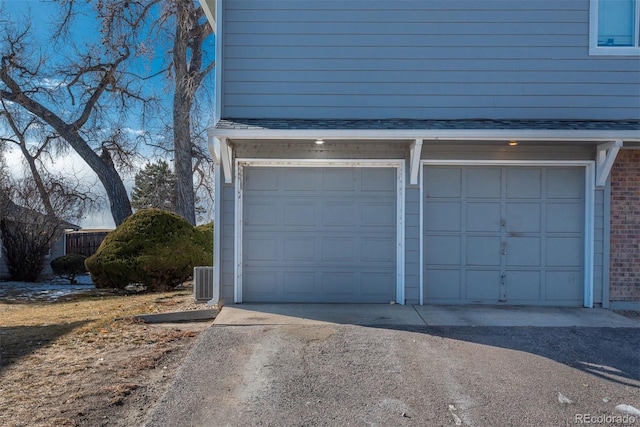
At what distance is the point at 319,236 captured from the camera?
20.8 ft

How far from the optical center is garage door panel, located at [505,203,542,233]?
250 inches

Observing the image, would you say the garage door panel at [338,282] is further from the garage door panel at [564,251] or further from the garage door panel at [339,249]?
the garage door panel at [564,251]

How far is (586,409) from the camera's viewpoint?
10.5ft

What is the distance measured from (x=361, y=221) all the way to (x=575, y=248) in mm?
3314

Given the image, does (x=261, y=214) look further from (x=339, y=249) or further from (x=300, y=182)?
(x=339, y=249)

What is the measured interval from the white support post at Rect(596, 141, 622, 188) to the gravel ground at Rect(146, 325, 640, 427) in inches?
92.3

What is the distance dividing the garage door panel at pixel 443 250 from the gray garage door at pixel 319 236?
56 cm

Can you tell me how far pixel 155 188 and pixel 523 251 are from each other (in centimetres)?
2433

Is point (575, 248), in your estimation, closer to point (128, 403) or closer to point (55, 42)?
point (128, 403)

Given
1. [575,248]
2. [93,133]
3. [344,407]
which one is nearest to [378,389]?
[344,407]

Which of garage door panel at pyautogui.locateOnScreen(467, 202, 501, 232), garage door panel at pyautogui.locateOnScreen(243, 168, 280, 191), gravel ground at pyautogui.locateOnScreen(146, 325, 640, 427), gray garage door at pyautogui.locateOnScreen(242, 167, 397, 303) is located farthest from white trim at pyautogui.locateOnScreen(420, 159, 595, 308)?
garage door panel at pyautogui.locateOnScreen(243, 168, 280, 191)

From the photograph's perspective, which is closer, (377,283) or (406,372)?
(406,372)

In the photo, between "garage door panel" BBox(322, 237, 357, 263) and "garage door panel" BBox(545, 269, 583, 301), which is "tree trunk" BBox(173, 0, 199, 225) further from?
"garage door panel" BBox(545, 269, 583, 301)

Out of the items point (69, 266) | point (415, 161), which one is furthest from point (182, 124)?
point (415, 161)
